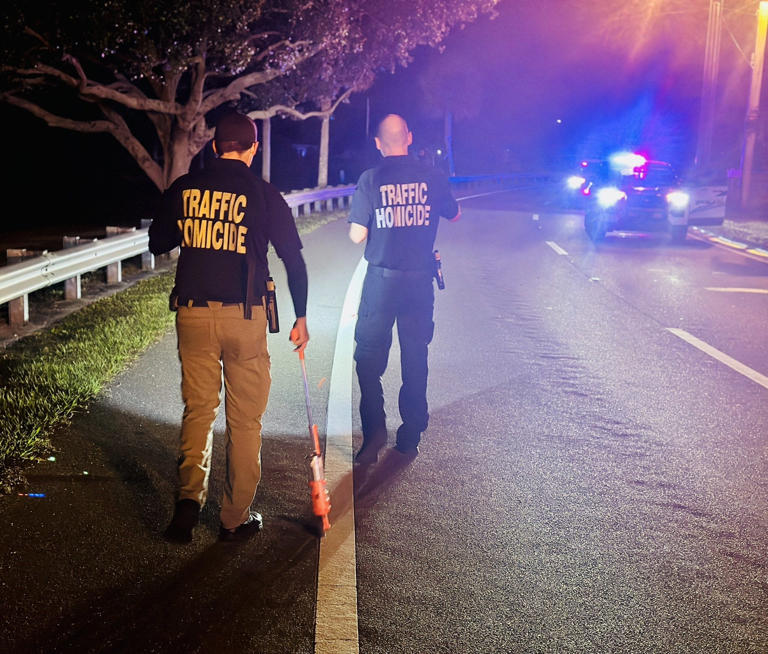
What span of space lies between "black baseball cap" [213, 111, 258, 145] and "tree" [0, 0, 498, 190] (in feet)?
55.2

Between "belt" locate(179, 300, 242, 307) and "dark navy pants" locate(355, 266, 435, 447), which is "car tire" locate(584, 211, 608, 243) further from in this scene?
"belt" locate(179, 300, 242, 307)

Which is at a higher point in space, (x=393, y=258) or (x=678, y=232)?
(x=393, y=258)

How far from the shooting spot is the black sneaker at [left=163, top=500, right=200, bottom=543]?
4.53 meters

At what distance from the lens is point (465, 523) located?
4.85 m

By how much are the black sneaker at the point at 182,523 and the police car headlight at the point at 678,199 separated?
1824cm

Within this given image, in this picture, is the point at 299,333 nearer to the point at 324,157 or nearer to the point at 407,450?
the point at 407,450

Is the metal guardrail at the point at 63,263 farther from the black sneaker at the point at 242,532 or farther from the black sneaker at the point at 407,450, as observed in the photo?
the black sneaker at the point at 242,532

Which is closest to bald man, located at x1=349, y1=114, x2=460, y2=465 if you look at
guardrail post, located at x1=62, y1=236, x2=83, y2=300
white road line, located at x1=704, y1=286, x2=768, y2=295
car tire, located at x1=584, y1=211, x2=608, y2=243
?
guardrail post, located at x1=62, y1=236, x2=83, y2=300

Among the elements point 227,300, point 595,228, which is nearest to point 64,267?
point 227,300

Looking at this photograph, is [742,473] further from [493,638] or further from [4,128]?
[4,128]

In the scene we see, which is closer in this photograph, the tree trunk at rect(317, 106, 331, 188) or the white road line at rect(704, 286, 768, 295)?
the white road line at rect(704, 286, 768, 295)

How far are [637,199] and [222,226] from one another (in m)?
17.9

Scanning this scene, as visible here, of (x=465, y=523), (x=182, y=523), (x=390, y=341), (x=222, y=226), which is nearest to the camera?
(x=222, y=226)

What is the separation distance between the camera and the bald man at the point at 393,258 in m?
6.03
